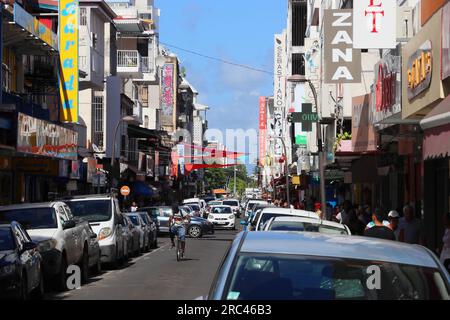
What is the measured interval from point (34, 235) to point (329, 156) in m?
17.4

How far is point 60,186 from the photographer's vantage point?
47094 mm

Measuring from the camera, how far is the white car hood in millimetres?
17561

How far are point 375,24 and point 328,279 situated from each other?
57.1 feet

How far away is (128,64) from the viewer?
68312mm

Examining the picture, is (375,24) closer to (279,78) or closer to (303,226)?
(303,226)

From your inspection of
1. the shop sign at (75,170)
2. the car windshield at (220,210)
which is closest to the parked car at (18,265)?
the shop sign at (75,170)

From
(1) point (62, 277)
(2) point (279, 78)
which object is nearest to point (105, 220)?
(1) point (62, 277)

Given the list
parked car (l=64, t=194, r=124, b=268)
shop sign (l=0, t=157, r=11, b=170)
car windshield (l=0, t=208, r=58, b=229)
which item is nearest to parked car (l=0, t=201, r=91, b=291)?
car windshield (l=0, t=208, r=58, b=229)

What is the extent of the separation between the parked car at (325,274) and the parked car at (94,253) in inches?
571

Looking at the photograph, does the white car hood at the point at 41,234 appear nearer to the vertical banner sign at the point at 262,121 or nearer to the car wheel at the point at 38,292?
the car wheel at the point at 38,292

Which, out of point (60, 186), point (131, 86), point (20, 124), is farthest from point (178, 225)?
point (131, 86)

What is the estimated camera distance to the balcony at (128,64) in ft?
223

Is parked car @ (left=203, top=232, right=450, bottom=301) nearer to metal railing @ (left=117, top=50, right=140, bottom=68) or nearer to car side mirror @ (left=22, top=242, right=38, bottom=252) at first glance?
car side mirror @ (left=22, top=242, right=38, bottom=252)

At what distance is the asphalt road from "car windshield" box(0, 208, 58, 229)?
1.50m
